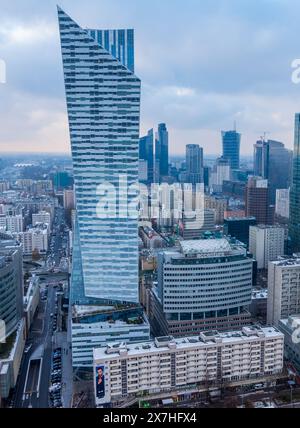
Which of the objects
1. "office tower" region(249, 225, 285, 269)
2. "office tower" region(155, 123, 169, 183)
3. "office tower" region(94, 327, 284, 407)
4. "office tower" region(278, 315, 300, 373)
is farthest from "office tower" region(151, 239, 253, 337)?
"office tower" region(155, 123, 169, 183)

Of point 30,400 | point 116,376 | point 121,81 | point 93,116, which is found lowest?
point 30,400

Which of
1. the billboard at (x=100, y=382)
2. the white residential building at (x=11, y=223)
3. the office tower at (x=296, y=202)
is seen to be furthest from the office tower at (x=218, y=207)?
the billboard at (x=100, y=382)

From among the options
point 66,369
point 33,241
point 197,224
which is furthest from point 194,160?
point 66,369

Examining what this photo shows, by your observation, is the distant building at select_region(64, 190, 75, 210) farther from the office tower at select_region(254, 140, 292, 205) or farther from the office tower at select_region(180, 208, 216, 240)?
the office tower at select_region(254, 140, 292, 205)

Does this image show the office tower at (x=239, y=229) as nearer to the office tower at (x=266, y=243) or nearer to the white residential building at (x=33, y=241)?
the office tower at (x=266, y=243)
